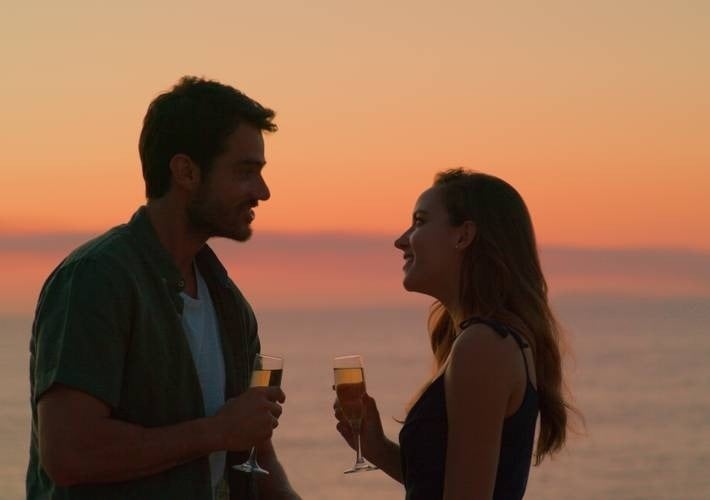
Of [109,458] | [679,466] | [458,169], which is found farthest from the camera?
[679,466]

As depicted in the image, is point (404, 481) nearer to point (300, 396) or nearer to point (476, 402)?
point (476, 402)

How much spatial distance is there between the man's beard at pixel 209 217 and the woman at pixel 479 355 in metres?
0.64

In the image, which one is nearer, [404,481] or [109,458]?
[109,458]

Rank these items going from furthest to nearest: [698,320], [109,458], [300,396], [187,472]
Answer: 1. [698,320]
2. [300,396]
3. [187,472]
4. [109,458]

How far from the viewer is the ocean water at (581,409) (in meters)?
15.9

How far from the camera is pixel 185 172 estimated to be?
13.7 ft

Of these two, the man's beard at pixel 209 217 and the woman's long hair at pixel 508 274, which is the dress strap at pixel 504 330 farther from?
the man's beard at pixel 209 217

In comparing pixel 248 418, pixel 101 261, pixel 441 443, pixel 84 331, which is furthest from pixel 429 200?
pixel 84 331

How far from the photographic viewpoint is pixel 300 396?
1037 inches

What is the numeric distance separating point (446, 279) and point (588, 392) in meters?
24.3

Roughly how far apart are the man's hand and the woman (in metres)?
0.55

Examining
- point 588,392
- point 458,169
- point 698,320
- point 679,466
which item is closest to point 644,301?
point 698,320

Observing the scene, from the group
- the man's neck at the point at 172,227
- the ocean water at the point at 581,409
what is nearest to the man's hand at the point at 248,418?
the man's neck at the point at 172,227

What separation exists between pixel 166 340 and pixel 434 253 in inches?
38.6
